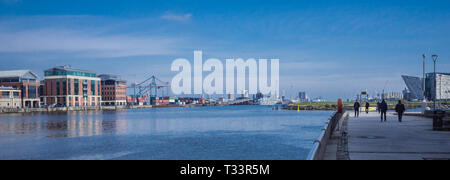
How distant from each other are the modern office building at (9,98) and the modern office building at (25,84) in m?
4.60

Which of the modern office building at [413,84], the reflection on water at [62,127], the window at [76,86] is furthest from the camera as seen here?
the window at [76,86]

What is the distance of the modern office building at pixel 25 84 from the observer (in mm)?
178250

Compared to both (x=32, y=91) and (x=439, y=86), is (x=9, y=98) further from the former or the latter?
(x=439, y=86)

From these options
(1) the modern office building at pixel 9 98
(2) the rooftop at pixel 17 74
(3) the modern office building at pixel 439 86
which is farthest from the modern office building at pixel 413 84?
(2) the rooftop at pixel 17 74

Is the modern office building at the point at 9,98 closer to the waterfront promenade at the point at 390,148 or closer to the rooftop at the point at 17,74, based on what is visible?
the rooftop at the point at 17,74

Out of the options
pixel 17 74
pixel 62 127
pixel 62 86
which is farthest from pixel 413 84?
pixel 17 74

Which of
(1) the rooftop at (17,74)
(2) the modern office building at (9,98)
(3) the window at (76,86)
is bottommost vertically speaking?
(2) the modern office building at (9,98)

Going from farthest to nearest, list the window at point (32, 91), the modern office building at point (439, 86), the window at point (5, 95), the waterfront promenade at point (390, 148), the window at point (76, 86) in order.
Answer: the window at point (76, 86) < the window at point (32, 91) < the window at point (5, 95) < the modern office building at point (439, 86) < the waterfront promenade at point (390, 148)

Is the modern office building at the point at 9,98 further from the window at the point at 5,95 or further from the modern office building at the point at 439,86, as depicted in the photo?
the modern office building at the point at 439,86

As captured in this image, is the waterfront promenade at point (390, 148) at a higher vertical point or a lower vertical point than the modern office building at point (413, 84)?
lower

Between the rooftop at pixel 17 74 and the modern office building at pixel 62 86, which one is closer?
the rooftop at pixel 17 74

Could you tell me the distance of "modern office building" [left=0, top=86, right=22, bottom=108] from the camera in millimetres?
166875

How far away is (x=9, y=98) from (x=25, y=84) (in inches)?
475
